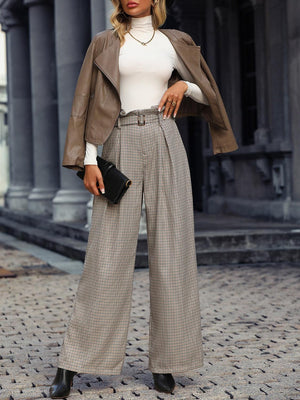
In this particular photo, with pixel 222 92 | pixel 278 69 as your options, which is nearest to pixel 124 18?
pixel 278 69

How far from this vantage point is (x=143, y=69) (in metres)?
3.59

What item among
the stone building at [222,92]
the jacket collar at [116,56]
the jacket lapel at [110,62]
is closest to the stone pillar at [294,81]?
the stone building at [222,92]

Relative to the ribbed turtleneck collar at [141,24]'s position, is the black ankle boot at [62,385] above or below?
below

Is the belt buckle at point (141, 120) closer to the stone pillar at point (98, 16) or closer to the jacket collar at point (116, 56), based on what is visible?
the jacket collar at point (116, 56)

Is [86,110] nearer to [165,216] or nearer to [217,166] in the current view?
[165,216]

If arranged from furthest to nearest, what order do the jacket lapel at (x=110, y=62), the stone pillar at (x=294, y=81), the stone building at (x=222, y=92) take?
the stone building at (x=222, y=92) < the stone pillar at (x=294, y=81) < the jacket lapel at (x=110, y=62)

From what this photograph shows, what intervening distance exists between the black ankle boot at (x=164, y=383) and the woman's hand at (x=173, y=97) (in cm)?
121

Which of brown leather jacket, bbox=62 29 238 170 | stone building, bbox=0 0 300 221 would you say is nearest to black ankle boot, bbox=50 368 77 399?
brown leather jacket, bbox=62 29 238 170

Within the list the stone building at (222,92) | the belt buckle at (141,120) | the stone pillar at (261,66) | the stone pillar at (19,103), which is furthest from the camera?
the stone pillar at (19,103)

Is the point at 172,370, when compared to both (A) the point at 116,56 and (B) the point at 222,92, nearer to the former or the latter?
(A) the point at 116,56

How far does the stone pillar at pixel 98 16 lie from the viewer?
32.7 feet

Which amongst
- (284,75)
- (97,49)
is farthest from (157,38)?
(284,75)

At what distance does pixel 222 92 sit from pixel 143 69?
10471 millimetres

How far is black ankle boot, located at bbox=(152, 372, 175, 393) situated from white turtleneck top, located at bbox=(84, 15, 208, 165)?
1041 millimetres
